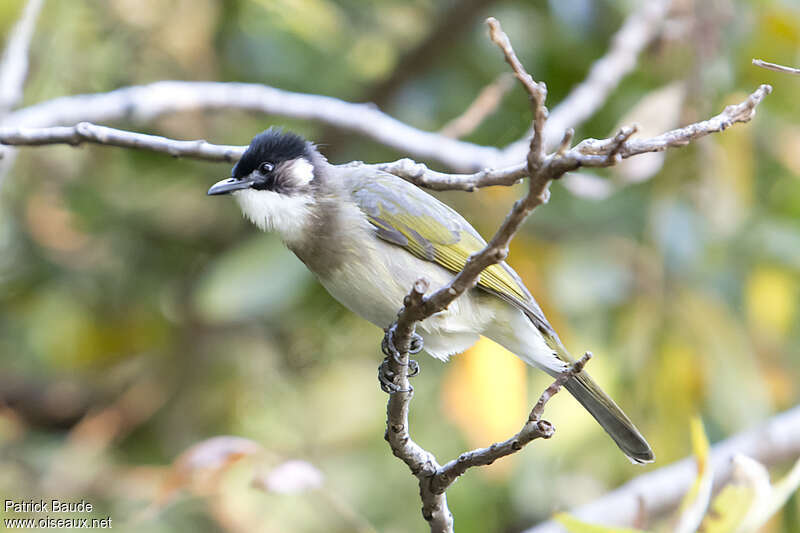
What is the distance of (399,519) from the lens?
173 inches

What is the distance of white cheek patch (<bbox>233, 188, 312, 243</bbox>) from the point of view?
2652mm

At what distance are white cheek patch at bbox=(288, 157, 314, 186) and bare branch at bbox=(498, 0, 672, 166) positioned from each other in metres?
0.69

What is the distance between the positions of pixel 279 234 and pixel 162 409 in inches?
84.4

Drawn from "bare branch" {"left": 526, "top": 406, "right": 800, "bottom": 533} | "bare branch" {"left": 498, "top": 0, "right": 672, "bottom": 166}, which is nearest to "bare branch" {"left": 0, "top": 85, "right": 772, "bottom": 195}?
"bare branch" {"left": 498, "top": 0, "right": 672, "bottom": 166}

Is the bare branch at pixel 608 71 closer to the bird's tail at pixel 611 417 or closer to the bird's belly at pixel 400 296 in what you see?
the bird's belly at pixel 400 296

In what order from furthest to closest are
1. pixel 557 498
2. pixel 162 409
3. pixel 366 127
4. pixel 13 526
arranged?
pixel 162 409 → pixel 557 498 → pixel 13 526 → pixel 366 127

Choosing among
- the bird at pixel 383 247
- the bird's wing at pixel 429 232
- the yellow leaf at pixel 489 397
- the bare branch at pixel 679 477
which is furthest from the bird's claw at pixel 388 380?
the yellow leaf at pixel 489 397

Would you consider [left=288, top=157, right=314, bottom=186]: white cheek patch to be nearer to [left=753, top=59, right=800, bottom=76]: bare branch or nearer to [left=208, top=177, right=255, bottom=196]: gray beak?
[left=208, top=177, right=255, bottom=196]: gray beak

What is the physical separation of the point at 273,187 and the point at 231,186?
0.44 ft

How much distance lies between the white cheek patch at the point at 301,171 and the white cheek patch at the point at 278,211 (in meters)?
0.07

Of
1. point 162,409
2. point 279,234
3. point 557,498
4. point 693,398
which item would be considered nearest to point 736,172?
point 693,398

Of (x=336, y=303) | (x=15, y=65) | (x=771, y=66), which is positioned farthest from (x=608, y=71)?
(x=15, y=65)

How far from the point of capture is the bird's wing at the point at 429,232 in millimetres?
2664

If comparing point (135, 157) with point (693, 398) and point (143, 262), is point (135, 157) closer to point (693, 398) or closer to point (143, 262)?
point (143, 262)
